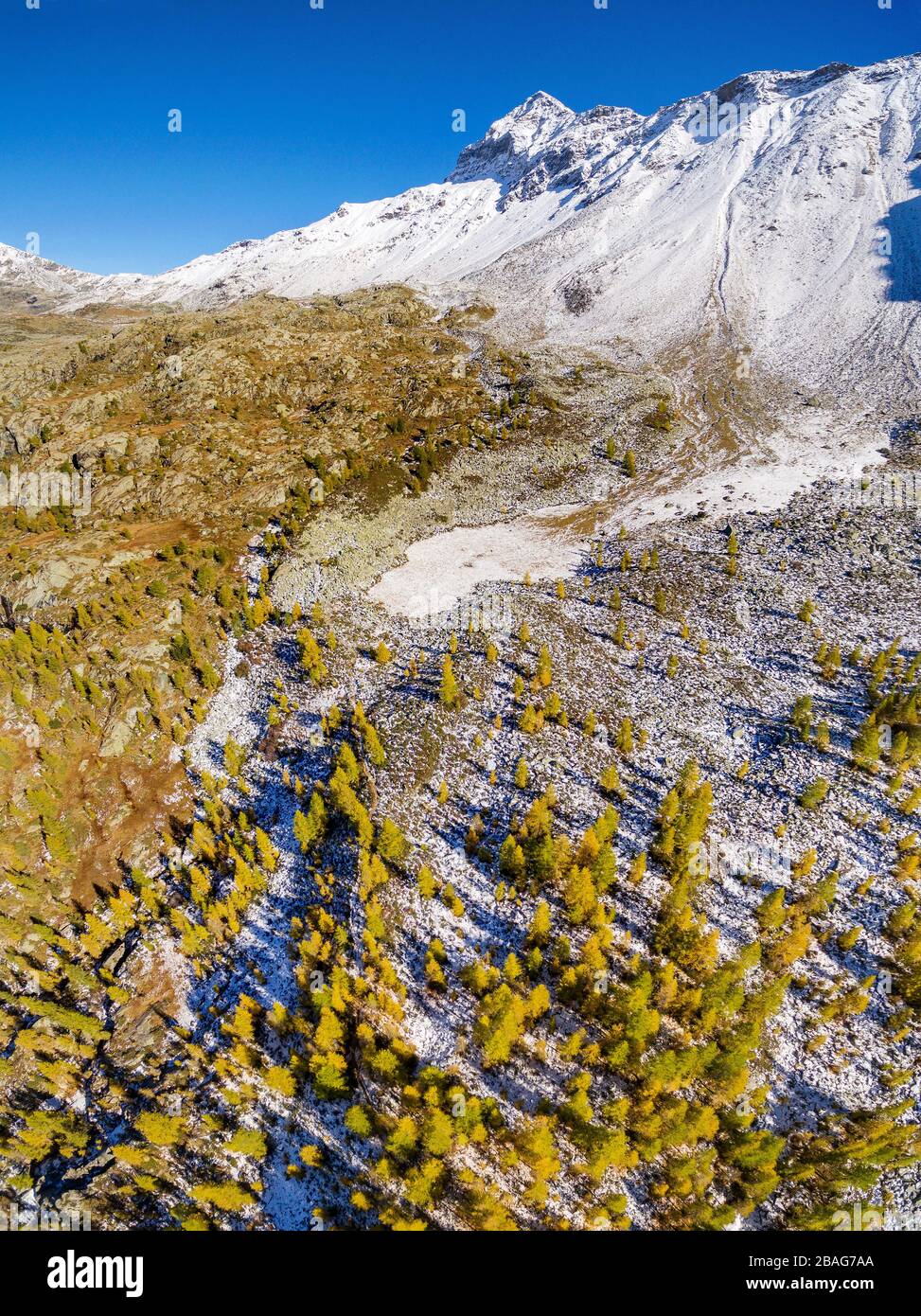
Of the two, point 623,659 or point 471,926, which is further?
point 623,659

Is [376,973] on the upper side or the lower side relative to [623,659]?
lower

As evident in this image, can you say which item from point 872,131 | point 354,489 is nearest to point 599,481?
point 354,489

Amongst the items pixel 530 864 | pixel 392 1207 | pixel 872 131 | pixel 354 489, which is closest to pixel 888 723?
pixel 530 864

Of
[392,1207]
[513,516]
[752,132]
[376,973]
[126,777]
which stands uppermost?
[752,132]

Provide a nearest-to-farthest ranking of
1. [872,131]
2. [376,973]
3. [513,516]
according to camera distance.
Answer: [376,973] < [513,516] < [872,131]

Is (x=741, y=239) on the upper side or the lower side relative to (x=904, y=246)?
upper

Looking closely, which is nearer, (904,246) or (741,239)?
(904,246)
